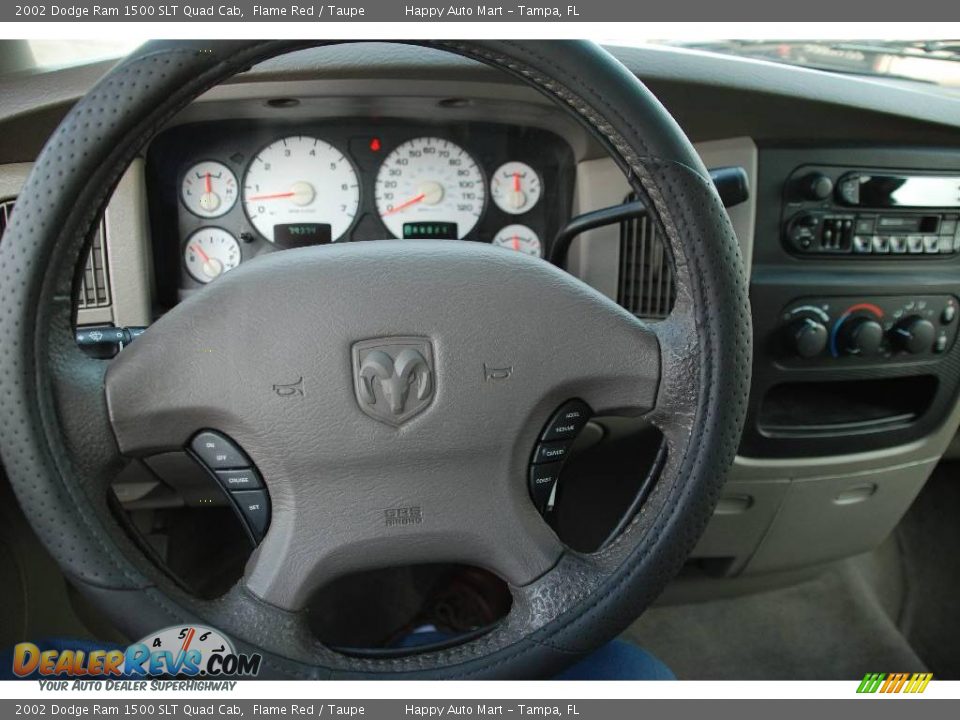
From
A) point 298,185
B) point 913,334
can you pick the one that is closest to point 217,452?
point 298,185

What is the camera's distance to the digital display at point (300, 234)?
4.44ft

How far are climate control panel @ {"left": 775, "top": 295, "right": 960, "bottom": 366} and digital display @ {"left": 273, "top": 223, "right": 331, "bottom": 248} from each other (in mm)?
860

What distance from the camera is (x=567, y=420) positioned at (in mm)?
846

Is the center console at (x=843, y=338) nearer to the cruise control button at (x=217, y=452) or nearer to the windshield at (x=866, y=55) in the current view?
the windshield at (x=866, y=55)

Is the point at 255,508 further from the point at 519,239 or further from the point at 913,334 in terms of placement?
the point at 913,334

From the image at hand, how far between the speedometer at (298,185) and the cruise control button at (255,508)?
68 cm

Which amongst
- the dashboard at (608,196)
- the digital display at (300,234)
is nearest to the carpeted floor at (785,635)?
the dashboard at (608,196)

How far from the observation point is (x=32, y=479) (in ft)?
2.25

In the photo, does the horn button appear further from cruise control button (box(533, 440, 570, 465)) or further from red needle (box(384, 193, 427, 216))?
red needle (box(384, 193, 427, 216))

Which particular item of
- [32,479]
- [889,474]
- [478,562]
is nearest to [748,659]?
[889,474]

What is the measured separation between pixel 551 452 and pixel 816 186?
0.82 m
